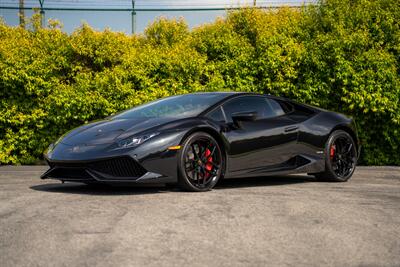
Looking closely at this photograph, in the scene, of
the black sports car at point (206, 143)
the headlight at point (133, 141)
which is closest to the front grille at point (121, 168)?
the black sports car at point (206, 143)

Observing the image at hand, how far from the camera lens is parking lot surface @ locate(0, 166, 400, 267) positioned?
167 inches

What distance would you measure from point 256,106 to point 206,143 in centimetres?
128

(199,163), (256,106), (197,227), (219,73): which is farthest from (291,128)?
(219,73)

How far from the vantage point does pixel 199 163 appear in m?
7.11

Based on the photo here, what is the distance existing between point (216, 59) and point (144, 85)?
5.32 feet

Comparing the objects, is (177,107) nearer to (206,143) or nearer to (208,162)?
(206,143)

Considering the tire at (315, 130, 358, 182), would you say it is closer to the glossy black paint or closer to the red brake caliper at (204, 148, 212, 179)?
the glossy black paint

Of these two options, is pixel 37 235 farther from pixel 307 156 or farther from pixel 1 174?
pixel 1 174

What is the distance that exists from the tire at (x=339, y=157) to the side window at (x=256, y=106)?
A: 0.89 meters

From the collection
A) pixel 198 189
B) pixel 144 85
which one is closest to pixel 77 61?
pixel 144 85

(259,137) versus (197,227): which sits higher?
(259,137)

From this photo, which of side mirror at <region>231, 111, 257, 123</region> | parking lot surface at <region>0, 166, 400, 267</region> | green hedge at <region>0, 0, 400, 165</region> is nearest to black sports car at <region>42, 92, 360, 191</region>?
side mirror at <region>231, 111, 257, 123</region>

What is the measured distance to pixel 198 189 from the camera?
7.08 meters

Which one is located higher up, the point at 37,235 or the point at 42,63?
the point at 42,63
